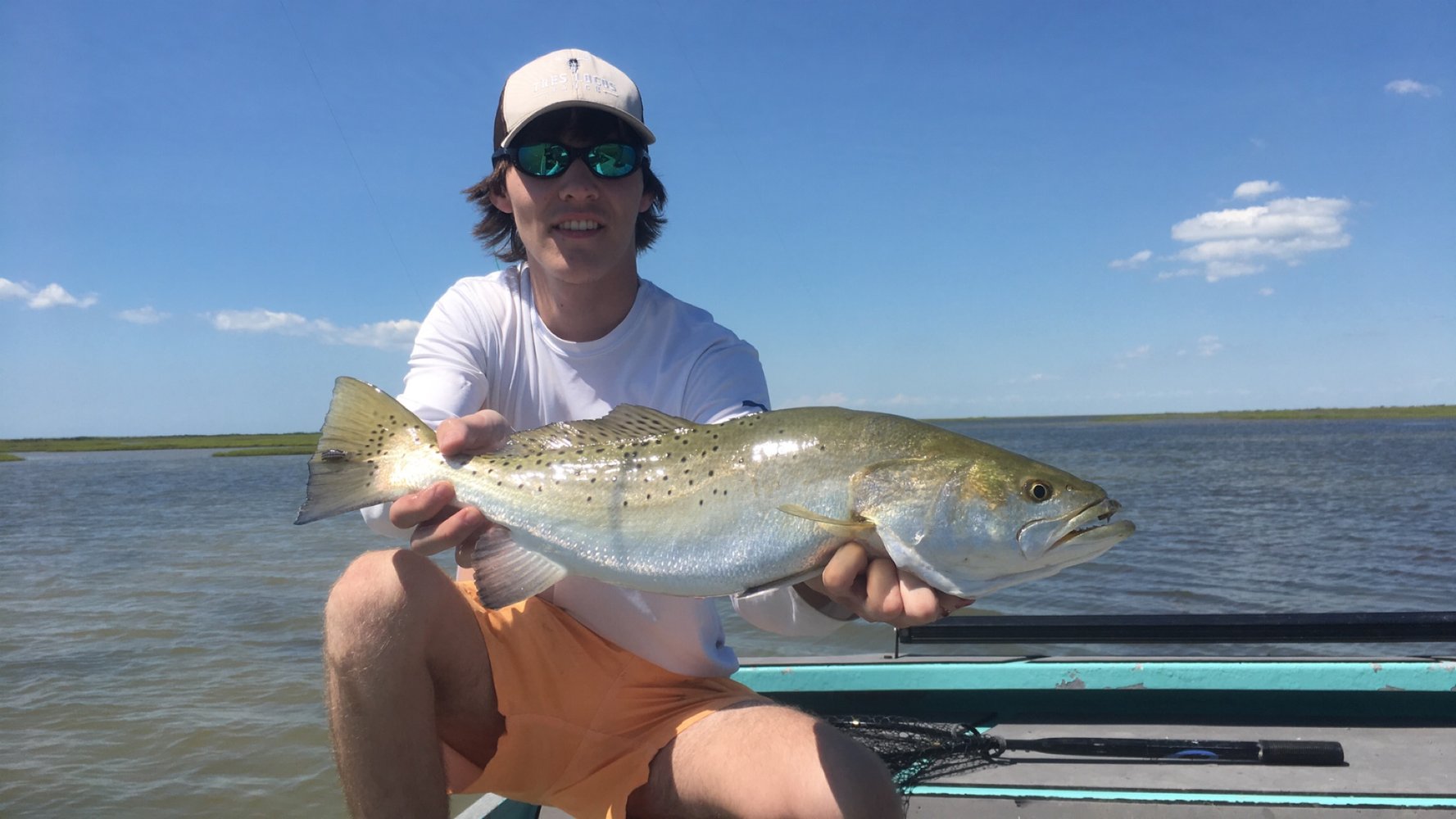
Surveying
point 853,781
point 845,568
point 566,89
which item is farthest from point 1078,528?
point 566,89

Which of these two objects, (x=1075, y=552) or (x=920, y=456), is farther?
(x=920, y=456)

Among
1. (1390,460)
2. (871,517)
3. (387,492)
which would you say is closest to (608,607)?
(387,492)

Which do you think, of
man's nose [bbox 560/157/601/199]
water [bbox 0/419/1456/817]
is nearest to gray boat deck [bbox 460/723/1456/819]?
man's nose [bbox 560/157/601/199]

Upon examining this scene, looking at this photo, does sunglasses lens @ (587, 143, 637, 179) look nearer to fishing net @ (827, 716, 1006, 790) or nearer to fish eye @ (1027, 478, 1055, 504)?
fish eye @ (1027, 478, 1055, 504)

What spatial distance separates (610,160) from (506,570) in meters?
1.49

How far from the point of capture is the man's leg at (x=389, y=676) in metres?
2.69

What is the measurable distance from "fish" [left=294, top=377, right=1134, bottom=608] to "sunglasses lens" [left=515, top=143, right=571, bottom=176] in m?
0.94

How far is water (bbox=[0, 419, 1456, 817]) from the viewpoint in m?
6.82

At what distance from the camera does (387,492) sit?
9.13 feet

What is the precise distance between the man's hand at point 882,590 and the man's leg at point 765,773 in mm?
410

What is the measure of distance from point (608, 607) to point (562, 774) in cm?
55

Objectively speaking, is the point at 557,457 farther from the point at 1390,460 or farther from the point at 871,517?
the point at 1390,460

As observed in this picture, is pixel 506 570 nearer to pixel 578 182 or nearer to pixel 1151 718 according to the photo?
pixel 578 182

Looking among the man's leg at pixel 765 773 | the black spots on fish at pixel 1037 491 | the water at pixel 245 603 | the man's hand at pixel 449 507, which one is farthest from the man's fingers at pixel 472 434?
the water at pixel 245 603
